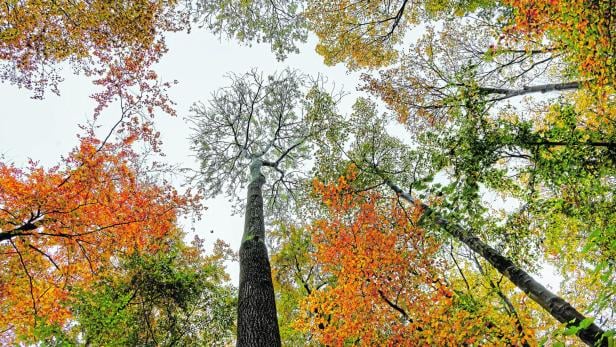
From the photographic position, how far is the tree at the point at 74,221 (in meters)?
7.61

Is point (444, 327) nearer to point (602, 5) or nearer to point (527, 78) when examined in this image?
point (602, 5)

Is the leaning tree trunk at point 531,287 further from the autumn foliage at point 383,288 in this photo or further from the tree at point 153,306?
the tree at point 153,306

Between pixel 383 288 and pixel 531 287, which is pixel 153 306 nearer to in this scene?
pixel 383 288

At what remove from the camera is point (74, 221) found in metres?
8.24

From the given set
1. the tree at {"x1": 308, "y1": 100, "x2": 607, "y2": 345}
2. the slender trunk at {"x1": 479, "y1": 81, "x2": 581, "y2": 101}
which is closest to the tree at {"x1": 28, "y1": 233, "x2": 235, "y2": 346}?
the tree at {"x1": 308, "y1": 100, "x2": 607, "y2": 345}

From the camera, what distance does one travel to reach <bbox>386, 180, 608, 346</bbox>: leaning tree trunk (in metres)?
4.72

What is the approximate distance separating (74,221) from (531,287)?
1074cm

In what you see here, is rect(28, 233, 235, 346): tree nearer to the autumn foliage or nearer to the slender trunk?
the autumn foliage

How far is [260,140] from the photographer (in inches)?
575

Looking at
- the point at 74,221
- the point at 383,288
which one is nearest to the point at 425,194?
the point at 383,288

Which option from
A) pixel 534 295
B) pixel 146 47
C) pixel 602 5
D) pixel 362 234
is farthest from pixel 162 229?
pixel 602 5

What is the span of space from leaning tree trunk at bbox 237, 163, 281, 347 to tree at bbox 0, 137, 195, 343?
12.0ft

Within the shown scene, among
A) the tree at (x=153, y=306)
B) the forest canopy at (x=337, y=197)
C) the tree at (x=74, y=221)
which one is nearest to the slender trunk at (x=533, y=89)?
the forest canopy at (x=337, y=197)

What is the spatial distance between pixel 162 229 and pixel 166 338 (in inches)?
142
